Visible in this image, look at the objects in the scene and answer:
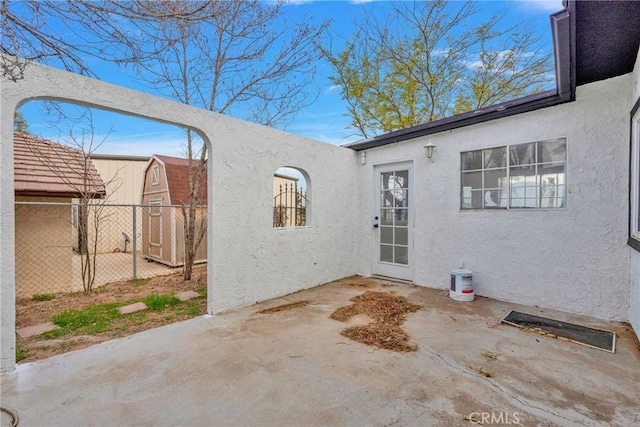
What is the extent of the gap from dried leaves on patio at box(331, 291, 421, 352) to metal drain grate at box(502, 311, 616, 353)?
1277mm

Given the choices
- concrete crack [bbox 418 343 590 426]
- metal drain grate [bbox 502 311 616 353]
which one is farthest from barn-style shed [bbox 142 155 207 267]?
metal drain grate [bbox 502 311 616 353]

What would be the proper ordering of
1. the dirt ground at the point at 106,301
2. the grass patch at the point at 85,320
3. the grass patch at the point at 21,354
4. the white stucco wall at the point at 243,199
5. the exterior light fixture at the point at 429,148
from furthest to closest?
1. the exterior light fixture at the point at 429,148
2. the grass patch at the point at 85,320
3. the dirt ground at the point at 106,301
4. the grass patch at the point at 21,354
5. the white stucco wall at the point at 243,199

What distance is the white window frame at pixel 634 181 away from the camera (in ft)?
10.7

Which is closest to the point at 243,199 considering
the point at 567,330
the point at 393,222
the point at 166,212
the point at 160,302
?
the point at 160,302

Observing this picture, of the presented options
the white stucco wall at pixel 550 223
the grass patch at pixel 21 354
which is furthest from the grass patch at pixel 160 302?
the white stucco wall at pixel 550 223

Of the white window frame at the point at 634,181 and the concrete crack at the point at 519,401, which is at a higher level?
the white window frame at the point at 634,181

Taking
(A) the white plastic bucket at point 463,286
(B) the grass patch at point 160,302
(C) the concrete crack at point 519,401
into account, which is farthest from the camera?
(A) the white plastic bucket at point 463,286

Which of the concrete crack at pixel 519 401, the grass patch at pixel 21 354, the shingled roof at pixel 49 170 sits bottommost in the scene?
the concrete crack at pixel 519 401

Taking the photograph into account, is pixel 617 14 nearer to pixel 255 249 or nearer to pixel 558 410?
pixel 558 410

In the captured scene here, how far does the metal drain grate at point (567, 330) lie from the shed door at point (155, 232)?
9295 mm

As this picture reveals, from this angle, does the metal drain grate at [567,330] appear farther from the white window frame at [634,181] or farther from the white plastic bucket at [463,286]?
the white window frame at [634,181]

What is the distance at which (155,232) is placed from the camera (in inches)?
382

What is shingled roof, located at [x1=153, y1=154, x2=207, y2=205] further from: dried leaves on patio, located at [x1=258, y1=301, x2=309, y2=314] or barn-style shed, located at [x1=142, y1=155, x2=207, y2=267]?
dried leaves on patio, located at [x1=258, y1=301, x2=309, y2=314]

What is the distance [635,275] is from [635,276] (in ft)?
0.04
